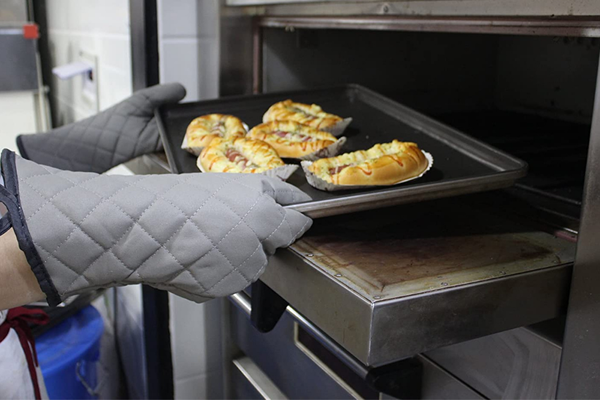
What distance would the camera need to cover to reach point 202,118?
1182mm

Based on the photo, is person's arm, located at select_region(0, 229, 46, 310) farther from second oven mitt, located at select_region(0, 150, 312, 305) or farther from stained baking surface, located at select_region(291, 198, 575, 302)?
stained baking surface, located at select_region(291, 198, 575, 302)

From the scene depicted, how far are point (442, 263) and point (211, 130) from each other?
572 millimetres

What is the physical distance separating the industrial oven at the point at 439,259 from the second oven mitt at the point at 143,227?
0.08 meters

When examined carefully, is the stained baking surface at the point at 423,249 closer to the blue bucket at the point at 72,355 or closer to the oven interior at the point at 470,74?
the oven interior at the point at 470,74

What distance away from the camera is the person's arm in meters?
0.64

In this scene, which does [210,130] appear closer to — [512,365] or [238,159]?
[238,159]

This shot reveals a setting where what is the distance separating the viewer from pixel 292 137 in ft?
3.61

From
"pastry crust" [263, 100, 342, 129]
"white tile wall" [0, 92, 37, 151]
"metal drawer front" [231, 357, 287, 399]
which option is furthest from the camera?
"white tile wall" [0, 92, 37, 151]

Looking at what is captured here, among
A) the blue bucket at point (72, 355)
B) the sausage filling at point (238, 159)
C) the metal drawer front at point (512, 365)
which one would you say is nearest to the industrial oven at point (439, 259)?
the metal drawer front at point (512, 365)

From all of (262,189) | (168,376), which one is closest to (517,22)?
(262,189)

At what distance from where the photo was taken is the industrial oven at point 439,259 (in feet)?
2.24

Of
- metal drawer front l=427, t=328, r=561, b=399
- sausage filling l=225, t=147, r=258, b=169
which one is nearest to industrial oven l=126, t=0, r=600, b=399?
metal drawer front l=427, t=328, r=561, b=399

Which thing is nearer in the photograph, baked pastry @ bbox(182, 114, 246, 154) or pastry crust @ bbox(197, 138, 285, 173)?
pastry crust @ bbox(197, 138, 285, 173)

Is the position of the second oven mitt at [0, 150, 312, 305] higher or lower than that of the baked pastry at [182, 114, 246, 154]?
lower
